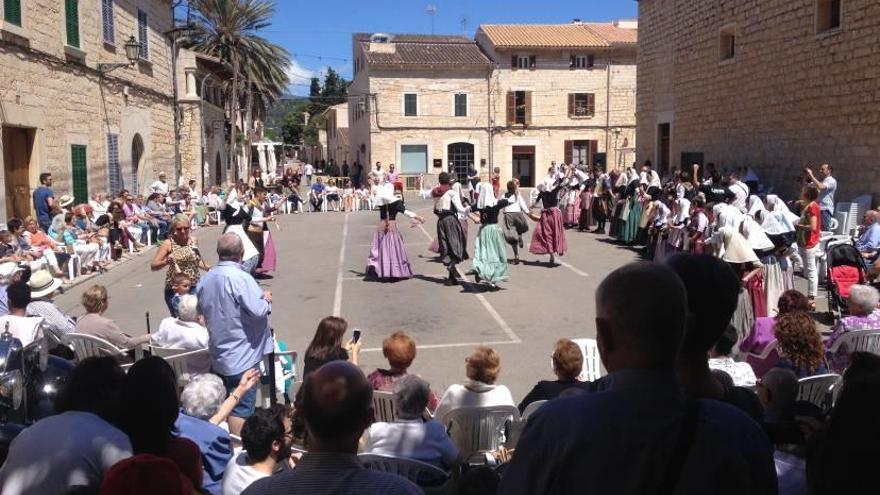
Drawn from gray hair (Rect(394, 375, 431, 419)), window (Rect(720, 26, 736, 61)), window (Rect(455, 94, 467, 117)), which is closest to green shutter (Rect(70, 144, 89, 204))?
gray hair (Rect(394, 375, 431, 419))

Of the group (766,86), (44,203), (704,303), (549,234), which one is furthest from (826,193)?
(44,203)

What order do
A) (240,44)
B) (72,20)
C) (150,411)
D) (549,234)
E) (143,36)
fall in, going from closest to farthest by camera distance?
(150,411) → (549,234) → (72,20) → (143,36) → (240,44)

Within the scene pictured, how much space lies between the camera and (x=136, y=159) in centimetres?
2325

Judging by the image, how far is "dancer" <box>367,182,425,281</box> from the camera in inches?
514

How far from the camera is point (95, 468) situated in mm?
2969

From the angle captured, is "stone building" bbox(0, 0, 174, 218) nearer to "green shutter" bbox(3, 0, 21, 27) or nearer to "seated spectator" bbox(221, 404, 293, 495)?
"green shutter" bbox(3, 0, 21, 27)

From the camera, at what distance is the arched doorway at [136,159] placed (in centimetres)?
2267

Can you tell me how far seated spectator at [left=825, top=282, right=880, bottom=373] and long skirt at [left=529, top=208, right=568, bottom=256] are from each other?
856 centimetres

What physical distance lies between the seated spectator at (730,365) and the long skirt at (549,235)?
31.0 feet

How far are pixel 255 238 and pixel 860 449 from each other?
12.3 metres

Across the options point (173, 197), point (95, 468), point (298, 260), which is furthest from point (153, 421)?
point (173, 197)

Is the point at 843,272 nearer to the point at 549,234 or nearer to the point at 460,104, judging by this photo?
the point at 549,234

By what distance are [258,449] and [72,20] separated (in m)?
17.2

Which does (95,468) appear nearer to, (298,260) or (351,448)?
(351,448)
